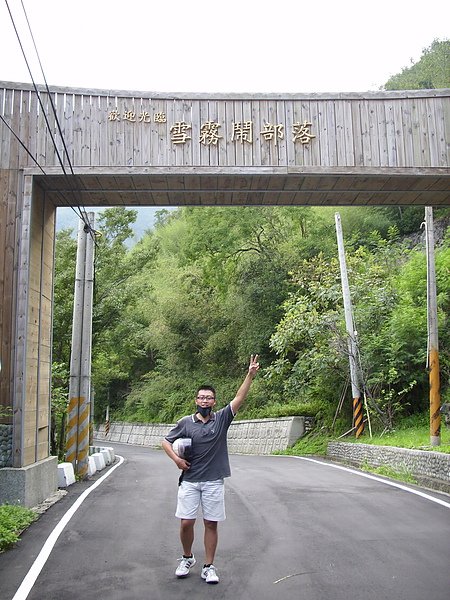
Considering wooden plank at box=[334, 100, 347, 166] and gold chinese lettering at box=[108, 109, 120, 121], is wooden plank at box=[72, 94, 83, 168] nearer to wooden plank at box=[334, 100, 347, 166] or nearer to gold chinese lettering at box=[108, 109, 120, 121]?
gold chinese lettering at box=[108, 109, 120, 121]

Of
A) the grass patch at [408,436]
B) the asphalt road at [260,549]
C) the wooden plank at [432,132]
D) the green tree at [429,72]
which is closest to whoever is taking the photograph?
the asphalt road at [260,549]

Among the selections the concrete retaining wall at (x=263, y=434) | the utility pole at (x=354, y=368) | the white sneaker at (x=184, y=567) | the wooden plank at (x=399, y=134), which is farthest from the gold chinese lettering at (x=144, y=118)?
the concrete retaining wall at (x=263, y=434)

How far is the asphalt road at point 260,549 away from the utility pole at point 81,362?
3.49 meters

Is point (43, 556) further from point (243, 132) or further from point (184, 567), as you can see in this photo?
point (243, 132)

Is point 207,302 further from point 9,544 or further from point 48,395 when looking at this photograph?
point 9,544

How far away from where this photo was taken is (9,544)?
22.7 feet

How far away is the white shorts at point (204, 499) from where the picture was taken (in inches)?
216

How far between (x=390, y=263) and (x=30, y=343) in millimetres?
18702

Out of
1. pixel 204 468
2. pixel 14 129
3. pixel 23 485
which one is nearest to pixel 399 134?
pixel 14 129

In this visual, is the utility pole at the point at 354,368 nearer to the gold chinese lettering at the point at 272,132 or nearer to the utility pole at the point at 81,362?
the utility pole at the point at 81,362

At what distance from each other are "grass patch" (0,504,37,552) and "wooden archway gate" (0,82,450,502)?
4.08ft

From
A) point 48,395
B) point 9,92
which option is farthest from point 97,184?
point 48,395

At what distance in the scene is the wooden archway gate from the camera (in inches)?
389

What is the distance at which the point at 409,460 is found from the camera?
1294 cm
